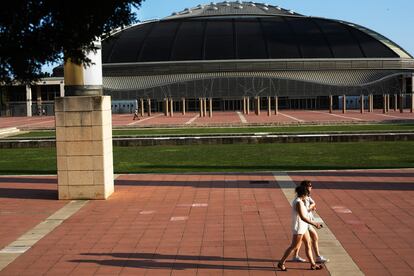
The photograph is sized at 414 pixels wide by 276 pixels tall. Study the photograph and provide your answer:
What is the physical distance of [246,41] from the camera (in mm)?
77562

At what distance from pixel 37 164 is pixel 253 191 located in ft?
32.6

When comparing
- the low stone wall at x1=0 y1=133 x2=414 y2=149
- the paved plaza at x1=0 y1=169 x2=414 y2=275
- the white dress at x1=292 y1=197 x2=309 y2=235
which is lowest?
the paved plaza at x1=0 y1=169 x2=414 y2=275

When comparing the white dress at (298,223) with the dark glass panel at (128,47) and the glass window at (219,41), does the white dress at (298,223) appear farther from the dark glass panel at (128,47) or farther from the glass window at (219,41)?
the dark glass panel at (128,47)

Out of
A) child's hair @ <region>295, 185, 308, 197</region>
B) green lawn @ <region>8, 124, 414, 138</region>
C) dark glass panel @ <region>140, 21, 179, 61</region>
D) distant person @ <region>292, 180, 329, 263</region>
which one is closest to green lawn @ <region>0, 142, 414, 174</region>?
green lawn @ <region>8, 124, 414, 138</region>

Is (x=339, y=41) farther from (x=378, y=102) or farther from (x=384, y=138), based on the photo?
(x=384, y=138)

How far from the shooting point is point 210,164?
2011 centimetres

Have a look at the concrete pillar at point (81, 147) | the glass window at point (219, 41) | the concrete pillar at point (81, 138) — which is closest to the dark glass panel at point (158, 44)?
the glass window at point (219, 41)

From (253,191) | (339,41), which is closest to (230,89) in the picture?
(339,41)

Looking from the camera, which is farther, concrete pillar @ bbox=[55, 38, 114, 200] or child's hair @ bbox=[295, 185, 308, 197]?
concrete pillar @ bbox=[55, 38, 114, 200]

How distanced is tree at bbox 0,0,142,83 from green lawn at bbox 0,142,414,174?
11520mm

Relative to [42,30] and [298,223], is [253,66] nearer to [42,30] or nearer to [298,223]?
[298,223]

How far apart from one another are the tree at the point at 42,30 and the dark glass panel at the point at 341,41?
72.2 metres

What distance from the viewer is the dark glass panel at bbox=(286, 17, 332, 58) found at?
251ft

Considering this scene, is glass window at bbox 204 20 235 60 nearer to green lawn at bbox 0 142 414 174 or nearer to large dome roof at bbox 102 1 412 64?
large dome roof at bbox 102 1 412 64
